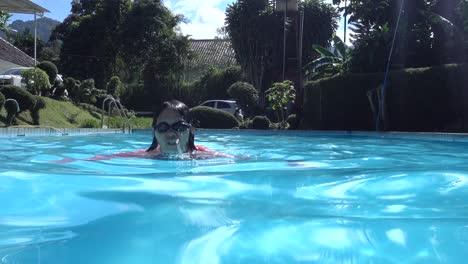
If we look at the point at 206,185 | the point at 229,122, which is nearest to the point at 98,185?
the point at 206,185

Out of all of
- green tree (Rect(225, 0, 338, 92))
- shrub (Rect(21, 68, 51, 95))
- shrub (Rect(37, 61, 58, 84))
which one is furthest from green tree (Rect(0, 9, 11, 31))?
green tree (Rect(225, 0, 338, 92))

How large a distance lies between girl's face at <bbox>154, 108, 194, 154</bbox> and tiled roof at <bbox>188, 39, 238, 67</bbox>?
32760 millimetres

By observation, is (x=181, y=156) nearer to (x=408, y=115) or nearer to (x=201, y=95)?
(x=408, y=115)

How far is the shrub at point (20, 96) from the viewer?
1467 cm

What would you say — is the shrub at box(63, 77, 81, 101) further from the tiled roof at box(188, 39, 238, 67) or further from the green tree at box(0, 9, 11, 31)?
the tiled roof at box(188, 39, 238, 67)

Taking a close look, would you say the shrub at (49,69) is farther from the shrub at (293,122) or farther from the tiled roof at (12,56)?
the shrub at (293,122)

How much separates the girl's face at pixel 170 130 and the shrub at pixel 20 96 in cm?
1108

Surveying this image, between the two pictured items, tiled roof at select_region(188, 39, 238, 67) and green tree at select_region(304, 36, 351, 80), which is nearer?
green tree at select_region(304, 36, 351, 80)

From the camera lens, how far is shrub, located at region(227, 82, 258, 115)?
24.4 meters

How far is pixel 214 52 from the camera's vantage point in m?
43.1

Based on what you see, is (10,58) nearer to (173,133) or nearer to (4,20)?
(4,20)

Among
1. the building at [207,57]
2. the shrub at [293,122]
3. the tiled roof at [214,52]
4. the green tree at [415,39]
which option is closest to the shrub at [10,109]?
the shrub at [293,122]

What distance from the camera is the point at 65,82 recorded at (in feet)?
70.9

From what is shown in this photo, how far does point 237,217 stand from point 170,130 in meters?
2.88
